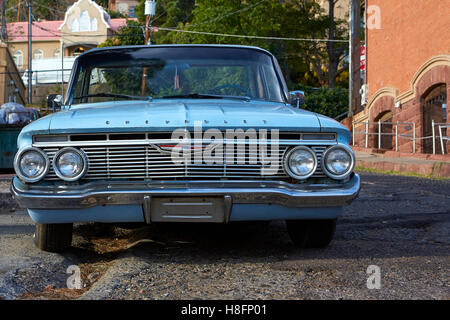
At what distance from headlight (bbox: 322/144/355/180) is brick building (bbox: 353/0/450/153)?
43.0 ft

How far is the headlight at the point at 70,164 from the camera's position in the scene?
3551 millimetres

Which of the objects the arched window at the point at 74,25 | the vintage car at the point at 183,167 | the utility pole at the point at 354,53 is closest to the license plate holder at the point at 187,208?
the vintage car at the point at 183,167

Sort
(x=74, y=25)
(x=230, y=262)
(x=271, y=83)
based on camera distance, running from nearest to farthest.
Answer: (x=230, y=262) → (x=271, y=83) → (x=74, y=25)

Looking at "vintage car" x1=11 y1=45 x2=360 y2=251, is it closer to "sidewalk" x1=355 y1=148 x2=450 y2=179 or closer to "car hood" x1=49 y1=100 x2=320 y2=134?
"car hood" x1=49 y1=100 x2=320 y2=134

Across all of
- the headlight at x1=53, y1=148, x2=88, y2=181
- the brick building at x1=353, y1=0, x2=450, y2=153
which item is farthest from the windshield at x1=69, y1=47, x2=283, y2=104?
the brick building at x1=353, y1=0, x2=450, y2=153

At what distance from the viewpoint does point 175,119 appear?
358 cm

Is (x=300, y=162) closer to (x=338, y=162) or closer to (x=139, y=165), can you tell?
(x=338, y=162)

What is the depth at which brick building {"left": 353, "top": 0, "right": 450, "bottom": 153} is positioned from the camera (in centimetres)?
1720

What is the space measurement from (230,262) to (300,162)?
0.80 m

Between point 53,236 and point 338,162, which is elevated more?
point 338,162

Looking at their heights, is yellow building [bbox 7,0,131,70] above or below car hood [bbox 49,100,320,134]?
above
